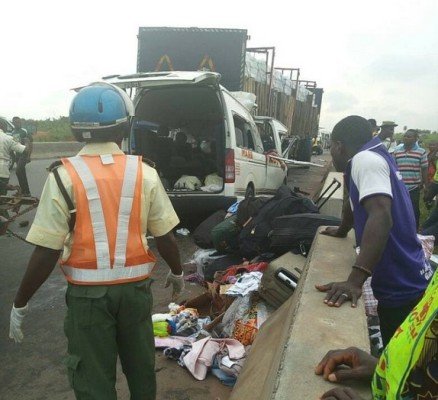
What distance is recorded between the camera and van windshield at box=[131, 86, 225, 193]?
649 cm

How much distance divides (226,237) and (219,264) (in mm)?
355

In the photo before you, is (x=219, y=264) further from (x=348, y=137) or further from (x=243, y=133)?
(x=243, y=133)

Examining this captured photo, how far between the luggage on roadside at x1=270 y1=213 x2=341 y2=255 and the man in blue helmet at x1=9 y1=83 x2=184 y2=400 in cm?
203

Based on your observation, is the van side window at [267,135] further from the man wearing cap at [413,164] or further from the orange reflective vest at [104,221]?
the orange reflective vest at [104,221]

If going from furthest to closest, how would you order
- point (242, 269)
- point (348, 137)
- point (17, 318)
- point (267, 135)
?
Answer: point (267, 135) < point (242, 269) < point (348, 137) < point (17, 318)

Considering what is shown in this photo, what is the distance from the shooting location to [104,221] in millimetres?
1840

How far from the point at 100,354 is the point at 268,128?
8.14m

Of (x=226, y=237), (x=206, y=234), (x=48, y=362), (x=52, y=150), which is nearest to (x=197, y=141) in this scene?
(x=206, y=234)

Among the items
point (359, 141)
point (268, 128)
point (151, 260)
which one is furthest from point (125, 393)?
point (268, 128)

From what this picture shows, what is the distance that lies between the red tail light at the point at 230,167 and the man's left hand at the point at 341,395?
4703 mm

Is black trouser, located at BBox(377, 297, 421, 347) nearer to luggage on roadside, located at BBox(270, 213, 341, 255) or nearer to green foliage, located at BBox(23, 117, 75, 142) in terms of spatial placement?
luggage on roadside, located at BBox(270, 213, 341, 255)

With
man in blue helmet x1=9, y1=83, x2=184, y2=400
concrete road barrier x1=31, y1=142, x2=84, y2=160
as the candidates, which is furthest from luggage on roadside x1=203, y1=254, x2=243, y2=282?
concrete road barrier x1=31, y1=142, x2=84, y2=160

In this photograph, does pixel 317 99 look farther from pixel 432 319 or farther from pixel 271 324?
pixel 432 319

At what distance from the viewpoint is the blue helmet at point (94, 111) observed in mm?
1951
